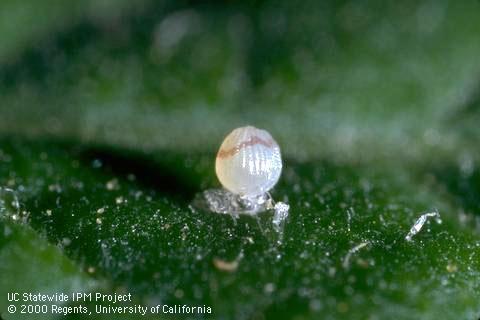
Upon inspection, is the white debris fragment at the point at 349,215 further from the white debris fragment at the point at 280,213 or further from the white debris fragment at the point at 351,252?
the white debris fragment at the point at 280,213

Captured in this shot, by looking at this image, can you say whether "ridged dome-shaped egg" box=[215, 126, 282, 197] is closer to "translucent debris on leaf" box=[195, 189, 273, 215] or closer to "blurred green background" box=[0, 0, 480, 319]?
"translucent debris on leaf" box=[195, 189, 273, 215]

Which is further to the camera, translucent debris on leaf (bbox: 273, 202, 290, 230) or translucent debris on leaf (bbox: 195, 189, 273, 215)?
translucent debris on leaf (bbox: 195, 189, 273, 215)

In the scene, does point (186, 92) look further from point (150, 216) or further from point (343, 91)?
point (150, 216)

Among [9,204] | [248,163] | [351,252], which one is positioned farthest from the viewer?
[248,163]

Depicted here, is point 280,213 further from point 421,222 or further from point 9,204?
point 9,204

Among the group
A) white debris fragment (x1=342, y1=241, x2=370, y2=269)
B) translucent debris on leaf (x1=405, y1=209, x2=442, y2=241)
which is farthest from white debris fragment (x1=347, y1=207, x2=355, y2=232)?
translucent debris on leaf (x1=405, y1=209, x2=442, y2=241)

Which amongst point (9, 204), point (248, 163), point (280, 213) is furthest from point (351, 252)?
point (9, 204)
